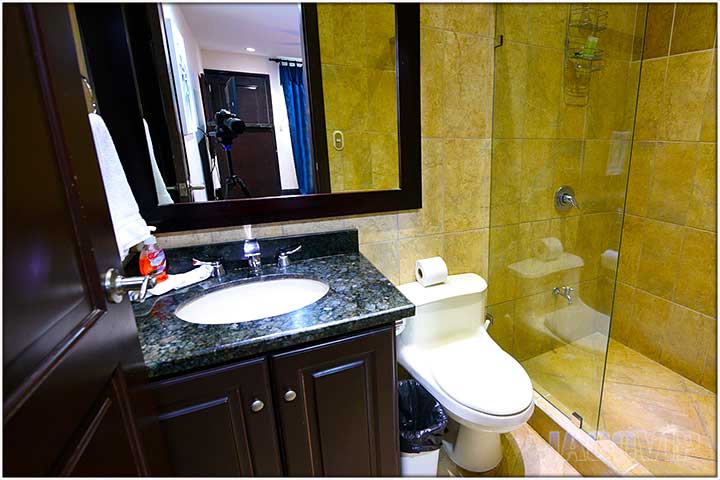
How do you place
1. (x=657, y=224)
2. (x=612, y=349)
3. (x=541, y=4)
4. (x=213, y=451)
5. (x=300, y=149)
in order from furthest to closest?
1. (x=612, y=349)
2. (x=657, y=224)
3. (x=541, y=4)
4. (x=300, y=149)
5. (x=213, y=451)

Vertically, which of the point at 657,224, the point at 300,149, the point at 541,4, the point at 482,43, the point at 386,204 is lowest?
the point at 657,224

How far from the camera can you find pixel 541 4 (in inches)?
55.8

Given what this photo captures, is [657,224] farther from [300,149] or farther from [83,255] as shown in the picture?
[83,255]

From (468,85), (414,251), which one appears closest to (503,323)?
(414,251)

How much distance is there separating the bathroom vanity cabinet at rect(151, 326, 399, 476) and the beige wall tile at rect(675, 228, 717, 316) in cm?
173

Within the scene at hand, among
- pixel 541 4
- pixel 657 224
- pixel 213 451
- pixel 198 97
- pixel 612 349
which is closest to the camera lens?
pixel 213 451

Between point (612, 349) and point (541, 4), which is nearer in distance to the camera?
point (541, 4)

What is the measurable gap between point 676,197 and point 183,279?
236cm

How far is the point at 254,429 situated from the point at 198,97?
3.50ft

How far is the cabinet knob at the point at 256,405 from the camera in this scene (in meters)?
0.89

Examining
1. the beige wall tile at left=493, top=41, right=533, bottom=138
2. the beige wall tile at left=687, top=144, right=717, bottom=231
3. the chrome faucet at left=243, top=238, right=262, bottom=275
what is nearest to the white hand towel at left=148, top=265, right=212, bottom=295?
the chrome faucet at left=243, top=238, right=262, bottom=275

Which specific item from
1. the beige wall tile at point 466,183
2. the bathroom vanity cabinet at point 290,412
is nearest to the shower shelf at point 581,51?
the beige wall tile at point 466,183

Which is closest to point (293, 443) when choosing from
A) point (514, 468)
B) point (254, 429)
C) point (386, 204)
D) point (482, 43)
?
point (254, 429)

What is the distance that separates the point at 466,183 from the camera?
1631 millimetres
